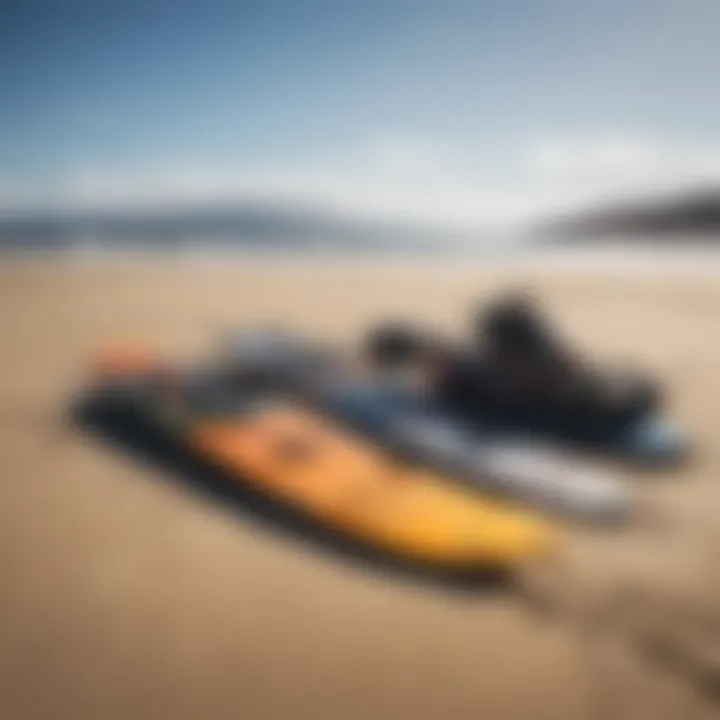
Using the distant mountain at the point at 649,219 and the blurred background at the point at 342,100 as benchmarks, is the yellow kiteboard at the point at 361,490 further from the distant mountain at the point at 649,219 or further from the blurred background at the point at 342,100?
the distant mountain at the point at 649,219

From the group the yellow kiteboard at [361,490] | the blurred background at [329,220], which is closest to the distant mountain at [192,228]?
the blurred background at [329,220]

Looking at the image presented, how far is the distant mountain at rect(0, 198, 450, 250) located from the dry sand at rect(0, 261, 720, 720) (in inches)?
6.9

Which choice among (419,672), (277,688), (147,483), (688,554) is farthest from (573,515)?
(147,483)

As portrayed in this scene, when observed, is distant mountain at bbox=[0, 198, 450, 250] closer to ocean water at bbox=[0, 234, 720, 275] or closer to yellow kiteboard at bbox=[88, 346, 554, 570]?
ocean water at bbox=[0, 234, 720, 275]

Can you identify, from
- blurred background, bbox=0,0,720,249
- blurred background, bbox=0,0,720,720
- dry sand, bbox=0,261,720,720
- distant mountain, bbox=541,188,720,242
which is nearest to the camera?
dry sand, bbox=0,261,720,720

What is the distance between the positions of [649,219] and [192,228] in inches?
30.1

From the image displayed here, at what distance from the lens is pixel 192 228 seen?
1288mm

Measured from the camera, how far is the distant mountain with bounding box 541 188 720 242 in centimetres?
127

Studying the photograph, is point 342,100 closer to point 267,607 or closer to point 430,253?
point 430,253

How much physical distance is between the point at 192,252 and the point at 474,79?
20.8 inches

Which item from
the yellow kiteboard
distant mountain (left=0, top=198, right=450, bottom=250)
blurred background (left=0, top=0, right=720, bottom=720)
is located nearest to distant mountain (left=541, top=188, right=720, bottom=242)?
blurred background (left=0, top=0, right=720, bottom=720)

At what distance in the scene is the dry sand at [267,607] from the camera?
0.78 meters

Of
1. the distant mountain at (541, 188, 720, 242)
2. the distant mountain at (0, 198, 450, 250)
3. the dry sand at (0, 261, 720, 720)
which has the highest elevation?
the distant mountain at (541, 188, 720, 242)

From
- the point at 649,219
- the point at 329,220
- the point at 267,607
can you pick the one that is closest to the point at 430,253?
the point at 329,220
